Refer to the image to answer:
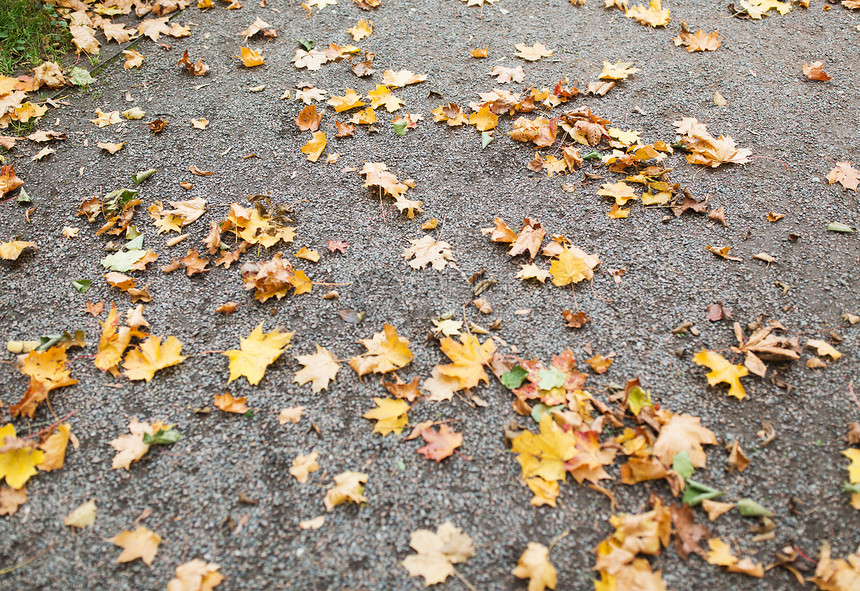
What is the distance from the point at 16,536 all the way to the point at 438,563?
1.60 meters

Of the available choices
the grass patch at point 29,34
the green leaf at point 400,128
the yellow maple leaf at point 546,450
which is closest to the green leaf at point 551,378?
the yellow maple leaf at point 546,450

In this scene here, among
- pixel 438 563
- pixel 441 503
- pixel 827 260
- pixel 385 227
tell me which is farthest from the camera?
pixel 385 227

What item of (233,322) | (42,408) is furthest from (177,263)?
(42,408)

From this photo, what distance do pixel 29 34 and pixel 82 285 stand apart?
120 inches

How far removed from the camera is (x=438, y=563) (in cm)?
196

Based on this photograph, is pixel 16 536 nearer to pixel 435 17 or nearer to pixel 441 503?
pixel 441 503

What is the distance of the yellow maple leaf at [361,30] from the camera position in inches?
184

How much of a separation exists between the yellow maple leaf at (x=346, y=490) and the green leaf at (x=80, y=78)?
387cm

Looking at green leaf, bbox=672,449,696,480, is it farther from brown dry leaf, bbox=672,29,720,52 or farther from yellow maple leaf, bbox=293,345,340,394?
brown dry leaf, bbox=672,29,720,52

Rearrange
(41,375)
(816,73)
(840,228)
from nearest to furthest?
(41,375) < (840,228) < (816,73)

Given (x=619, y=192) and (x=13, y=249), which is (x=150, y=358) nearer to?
(x=13, y=249)

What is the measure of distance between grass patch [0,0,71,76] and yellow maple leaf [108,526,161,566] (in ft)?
13.1

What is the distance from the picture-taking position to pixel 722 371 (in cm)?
246

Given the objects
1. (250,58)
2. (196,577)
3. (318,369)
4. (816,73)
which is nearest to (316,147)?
(250,58)
